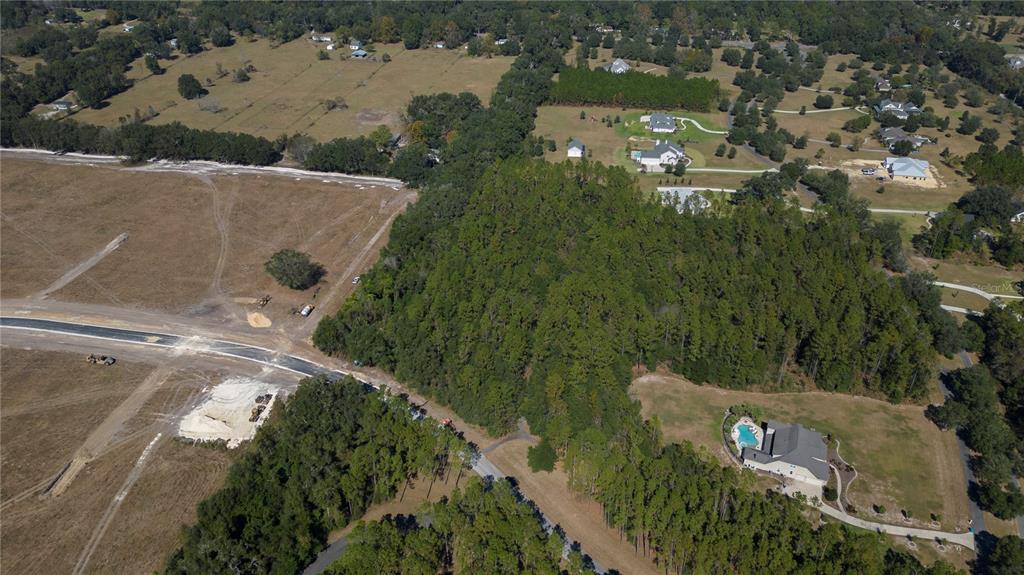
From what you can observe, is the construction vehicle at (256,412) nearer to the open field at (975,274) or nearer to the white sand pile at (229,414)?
the white sand pile at (229,414)

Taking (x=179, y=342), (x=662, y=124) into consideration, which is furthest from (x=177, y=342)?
(x=662, y=124)

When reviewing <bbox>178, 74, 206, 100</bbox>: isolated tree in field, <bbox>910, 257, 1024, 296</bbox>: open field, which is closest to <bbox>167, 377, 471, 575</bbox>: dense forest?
<bbox>910, 257, 1024, 296</bbox>: open field

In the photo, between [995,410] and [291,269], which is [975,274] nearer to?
[995,410]

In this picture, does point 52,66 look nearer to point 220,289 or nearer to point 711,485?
point 220,289

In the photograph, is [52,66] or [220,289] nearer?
[220,289]

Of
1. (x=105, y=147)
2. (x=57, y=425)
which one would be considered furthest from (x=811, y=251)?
(x=105, y=147)

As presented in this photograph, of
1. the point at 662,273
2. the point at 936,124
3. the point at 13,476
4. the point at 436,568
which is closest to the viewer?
the point at 436,568
